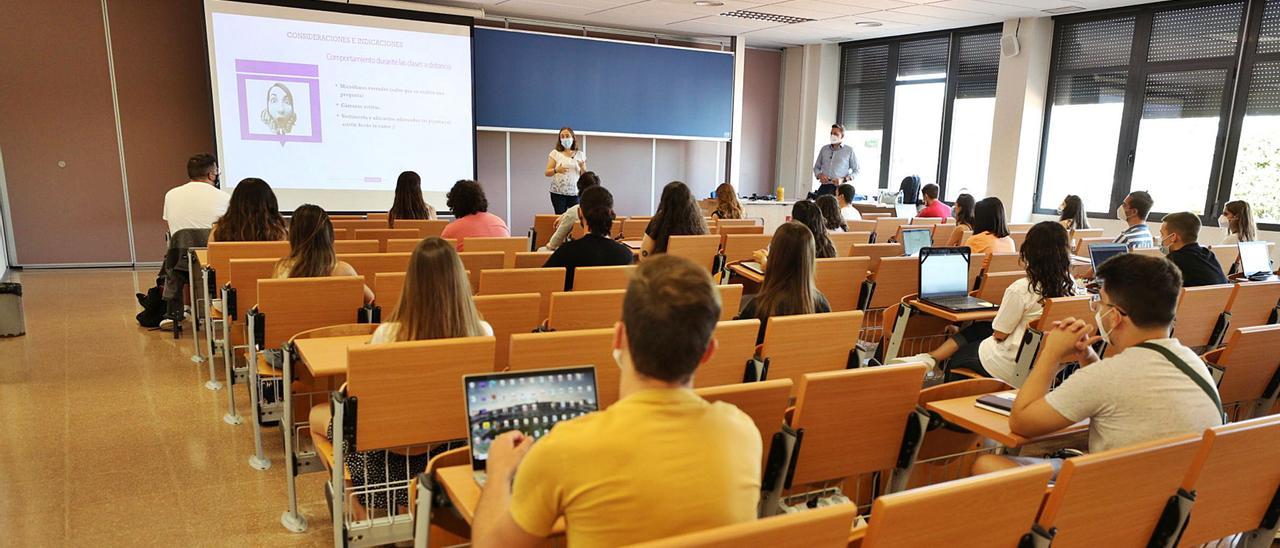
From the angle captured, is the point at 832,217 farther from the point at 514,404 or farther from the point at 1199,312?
the point at 514,404

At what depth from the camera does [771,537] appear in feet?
3.91

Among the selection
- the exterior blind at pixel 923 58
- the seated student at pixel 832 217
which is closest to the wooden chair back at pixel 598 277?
the seated student at pixel 832 217

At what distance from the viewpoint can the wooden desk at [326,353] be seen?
2410 millimetres

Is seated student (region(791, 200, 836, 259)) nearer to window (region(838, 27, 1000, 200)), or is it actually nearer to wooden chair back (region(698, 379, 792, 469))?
wooden chair back (region(698, 379, 792, 469))

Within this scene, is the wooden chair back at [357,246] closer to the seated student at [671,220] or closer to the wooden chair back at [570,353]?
the seated student at [671,220]

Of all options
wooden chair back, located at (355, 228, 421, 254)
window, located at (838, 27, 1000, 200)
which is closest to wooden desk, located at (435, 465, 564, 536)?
wooden chair back, located at (355, 228, 421, 254)

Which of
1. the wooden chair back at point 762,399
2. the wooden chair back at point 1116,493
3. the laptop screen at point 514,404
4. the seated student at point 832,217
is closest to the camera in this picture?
the wooden chair back at point 1116,493

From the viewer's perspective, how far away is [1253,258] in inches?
227

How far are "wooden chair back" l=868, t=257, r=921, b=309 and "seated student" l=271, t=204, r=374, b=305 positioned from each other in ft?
9.91

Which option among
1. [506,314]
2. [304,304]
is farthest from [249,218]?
[506,314]

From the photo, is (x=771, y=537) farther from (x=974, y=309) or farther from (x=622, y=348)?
(x=974, y=309)

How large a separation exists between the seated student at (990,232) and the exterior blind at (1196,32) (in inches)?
190

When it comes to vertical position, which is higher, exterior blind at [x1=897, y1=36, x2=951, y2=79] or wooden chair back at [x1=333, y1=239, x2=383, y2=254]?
exterior blind at [x1=897, y1=36, x2=951, y2=79]

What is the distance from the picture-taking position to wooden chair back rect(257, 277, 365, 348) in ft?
10.3
